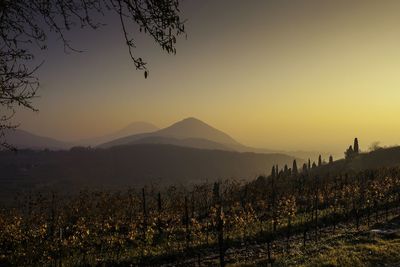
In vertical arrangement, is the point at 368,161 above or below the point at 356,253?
above

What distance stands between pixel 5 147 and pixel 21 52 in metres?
1.73

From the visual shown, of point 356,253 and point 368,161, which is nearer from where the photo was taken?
point 356,253

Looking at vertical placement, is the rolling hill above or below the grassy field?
above

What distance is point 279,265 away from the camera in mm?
19531

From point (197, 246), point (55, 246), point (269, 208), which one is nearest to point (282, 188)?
point (269, 208)

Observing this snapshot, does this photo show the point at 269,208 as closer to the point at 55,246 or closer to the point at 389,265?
the point at 55,246

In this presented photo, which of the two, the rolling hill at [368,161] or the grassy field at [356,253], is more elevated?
the rolling hill at [368,161]

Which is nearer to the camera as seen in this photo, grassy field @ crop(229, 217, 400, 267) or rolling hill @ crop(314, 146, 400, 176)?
grassy field @ crop(229, 217, 400, 267)

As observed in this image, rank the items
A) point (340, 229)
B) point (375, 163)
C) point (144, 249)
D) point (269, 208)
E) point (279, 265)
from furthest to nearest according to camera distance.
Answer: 1. point (375, 163)
2. point (269, 208)
3. point (340, 229)
4. point (144, 249)
5. point (279, 265)

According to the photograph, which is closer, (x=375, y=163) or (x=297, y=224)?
(x=297, y=224)

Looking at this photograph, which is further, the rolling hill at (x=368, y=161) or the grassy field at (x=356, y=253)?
the rolling hill at (x=368, y=161)

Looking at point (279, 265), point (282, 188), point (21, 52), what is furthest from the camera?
point (282, 188)

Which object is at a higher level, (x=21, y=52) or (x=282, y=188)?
(x=21, y=52)

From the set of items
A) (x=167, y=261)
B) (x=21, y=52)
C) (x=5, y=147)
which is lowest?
(x=167, y=261)
